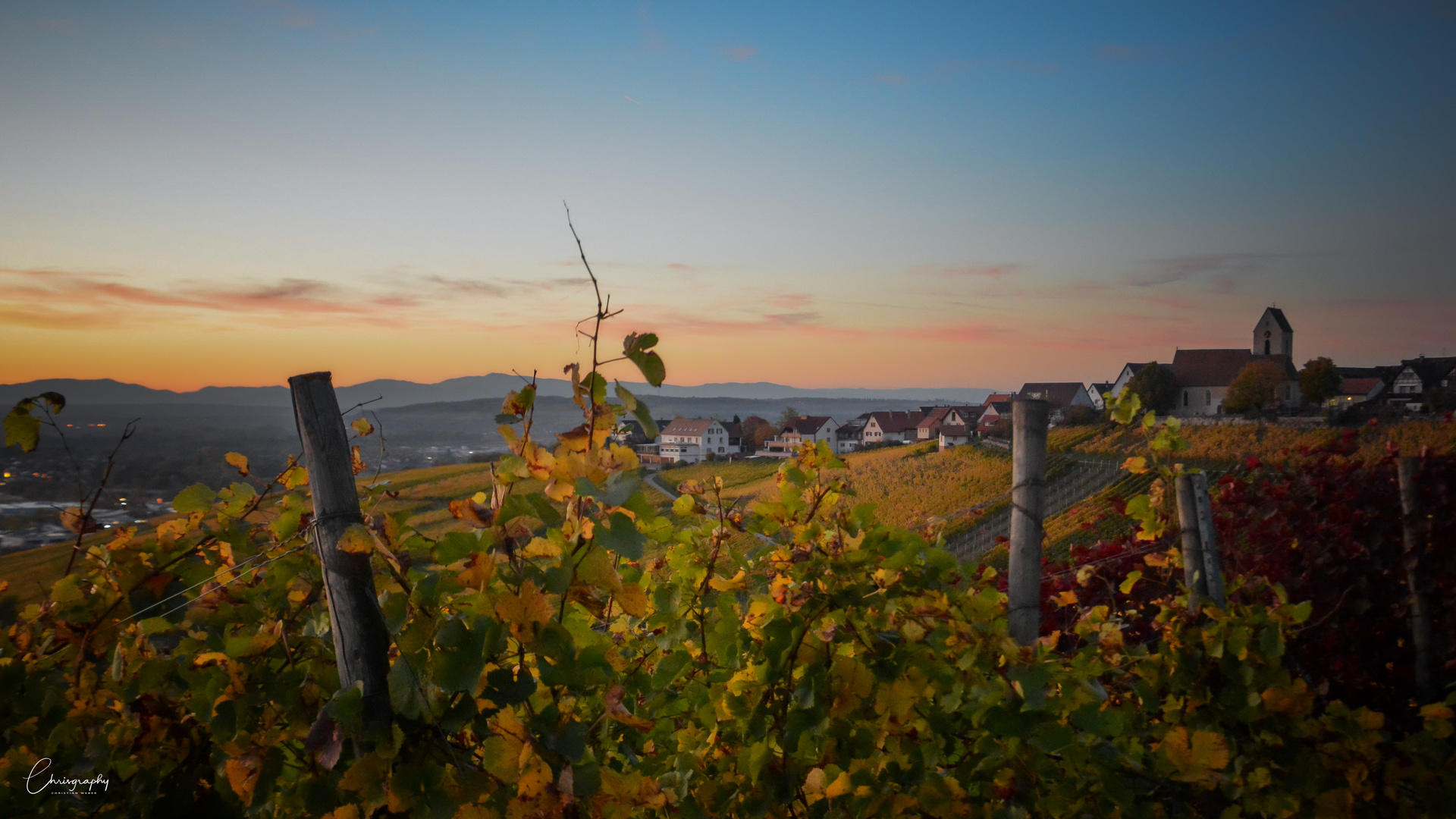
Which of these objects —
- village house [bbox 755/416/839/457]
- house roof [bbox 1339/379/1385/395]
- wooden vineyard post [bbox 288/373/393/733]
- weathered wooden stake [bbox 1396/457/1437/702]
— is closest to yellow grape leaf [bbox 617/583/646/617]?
wooden vineyard post [bbox 288/373/393/733]

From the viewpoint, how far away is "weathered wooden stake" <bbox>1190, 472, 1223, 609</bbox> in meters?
2.57

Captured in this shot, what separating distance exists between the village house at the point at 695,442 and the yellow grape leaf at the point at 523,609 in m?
36.1

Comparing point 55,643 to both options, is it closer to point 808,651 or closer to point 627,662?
point 627,662

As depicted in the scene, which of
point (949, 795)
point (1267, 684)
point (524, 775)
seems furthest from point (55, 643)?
point (1267, 684)

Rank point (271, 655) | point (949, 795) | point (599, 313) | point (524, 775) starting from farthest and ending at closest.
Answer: point (949, 795) < point (271, 655) < point (599, 313) < point (524, 775)

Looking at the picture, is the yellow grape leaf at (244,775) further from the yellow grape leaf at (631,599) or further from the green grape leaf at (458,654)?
the yellow grape leaf at (631,599)

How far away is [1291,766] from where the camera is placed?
77.2 inches

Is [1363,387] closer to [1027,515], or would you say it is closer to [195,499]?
[1027,515]

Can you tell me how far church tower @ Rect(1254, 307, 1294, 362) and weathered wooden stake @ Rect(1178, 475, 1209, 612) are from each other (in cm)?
2239

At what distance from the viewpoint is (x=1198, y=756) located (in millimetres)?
1548

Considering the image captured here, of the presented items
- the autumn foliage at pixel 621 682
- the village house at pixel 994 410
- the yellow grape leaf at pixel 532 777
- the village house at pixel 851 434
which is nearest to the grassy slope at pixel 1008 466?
the autumn foliage at pixel 621 682

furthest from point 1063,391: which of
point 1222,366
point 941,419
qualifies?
point 1222,366

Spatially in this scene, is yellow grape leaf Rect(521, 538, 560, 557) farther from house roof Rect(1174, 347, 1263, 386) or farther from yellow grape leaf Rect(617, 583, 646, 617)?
house roof Rect(1174, 347, 1263, 386)

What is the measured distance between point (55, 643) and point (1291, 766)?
3330 millimetres
